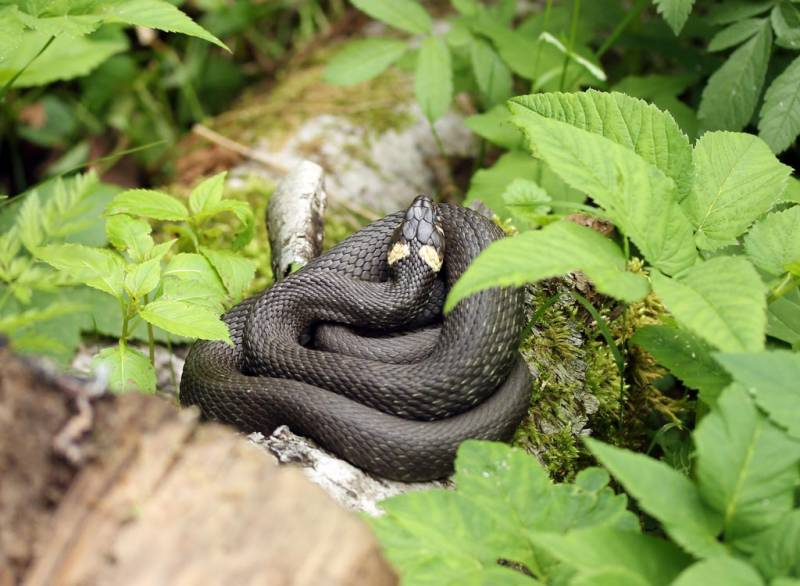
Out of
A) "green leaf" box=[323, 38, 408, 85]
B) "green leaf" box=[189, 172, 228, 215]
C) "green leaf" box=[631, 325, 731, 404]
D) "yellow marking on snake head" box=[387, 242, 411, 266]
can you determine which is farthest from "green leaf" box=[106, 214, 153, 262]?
"green leaf" box=[631, 325, 731, 404]

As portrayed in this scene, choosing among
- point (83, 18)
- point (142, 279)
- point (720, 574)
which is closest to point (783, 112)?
point (720, 574)

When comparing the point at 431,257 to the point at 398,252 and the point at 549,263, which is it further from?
the point at 549,263

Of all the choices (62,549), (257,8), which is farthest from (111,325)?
(257,8)

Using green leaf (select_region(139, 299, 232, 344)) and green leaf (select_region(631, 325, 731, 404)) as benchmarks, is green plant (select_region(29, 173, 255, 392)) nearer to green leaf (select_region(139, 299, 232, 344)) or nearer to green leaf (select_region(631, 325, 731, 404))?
green leaf (select_region(139, 299, 232, 344))

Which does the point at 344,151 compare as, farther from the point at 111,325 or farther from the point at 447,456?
the point at 447,456

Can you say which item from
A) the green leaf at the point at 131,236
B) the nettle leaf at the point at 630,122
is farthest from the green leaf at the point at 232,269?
the nettle leaf at the point at 630,122
